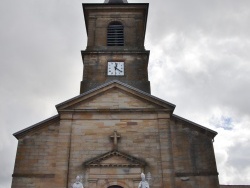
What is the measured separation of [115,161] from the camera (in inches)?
544

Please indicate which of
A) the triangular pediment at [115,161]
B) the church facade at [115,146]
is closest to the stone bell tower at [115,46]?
the church facade at [115,146]

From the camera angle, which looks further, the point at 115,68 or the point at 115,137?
the point at 115,68

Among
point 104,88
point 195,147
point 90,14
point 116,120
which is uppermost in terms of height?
point 90,14

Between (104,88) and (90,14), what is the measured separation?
7.68 metres

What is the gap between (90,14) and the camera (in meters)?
21.4

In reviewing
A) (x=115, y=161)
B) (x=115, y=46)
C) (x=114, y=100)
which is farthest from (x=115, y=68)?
(x=115, y=161)

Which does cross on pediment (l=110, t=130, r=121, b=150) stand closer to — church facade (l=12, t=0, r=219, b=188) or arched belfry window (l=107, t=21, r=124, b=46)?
church facade (l=12, t=0, r=219, b=188)

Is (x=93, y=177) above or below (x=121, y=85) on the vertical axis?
below

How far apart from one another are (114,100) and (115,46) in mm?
5512

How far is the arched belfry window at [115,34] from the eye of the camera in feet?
66.4

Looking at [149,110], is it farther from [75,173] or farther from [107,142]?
[75,173]

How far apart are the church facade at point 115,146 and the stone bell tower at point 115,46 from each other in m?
2.95

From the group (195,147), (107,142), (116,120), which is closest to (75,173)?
(107,142)

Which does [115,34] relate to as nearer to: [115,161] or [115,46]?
[115,46]
